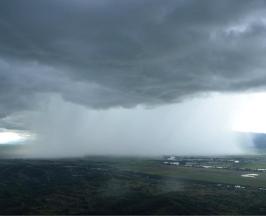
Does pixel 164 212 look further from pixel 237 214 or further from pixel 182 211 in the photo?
pixel 237 214

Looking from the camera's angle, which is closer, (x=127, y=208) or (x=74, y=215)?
(x=74, y=215)

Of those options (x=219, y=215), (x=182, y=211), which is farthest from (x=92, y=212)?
(x=219, y=215)

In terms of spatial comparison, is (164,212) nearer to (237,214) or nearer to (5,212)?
(237,214)

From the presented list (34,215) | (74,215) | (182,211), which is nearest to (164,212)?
(182,211)

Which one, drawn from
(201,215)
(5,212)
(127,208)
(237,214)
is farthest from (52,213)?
(237,214)

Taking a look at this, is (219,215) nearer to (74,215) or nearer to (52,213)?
(74,215)

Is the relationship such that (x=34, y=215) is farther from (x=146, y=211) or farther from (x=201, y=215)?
(x=201, y=215)

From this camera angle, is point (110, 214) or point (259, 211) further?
point (259, 211)
